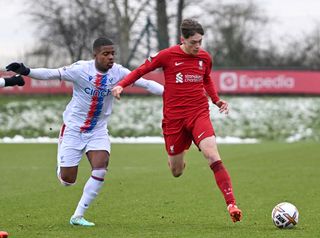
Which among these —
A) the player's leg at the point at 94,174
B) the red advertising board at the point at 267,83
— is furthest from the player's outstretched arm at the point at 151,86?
the red advertising board at the point at 267,83

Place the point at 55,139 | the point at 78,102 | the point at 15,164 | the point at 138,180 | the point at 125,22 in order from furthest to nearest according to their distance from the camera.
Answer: the point at 125,22 < the point at 55,139 < the point at 15,164 < the point at 138,180 < the point at 78,102

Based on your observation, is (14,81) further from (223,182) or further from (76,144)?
(223,182)

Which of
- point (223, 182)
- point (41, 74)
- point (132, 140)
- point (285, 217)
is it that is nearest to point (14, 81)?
point (41, 74)

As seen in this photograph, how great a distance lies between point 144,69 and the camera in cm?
1078

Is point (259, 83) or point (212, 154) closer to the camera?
point (212, 154)

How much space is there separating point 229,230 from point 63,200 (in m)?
4.87

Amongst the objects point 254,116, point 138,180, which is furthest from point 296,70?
point 138,180

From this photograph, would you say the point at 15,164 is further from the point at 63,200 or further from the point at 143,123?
the point at 143,123

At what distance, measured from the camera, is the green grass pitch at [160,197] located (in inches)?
407

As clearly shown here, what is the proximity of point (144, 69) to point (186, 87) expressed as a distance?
0.58m

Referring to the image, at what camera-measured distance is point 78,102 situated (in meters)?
11.3

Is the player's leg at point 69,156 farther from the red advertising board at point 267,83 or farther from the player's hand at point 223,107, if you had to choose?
the red advertising board at point 267,83

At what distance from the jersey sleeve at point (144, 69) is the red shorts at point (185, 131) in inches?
29.3

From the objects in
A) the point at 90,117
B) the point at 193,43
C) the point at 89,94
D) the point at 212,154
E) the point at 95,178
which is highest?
the point at 193,43
